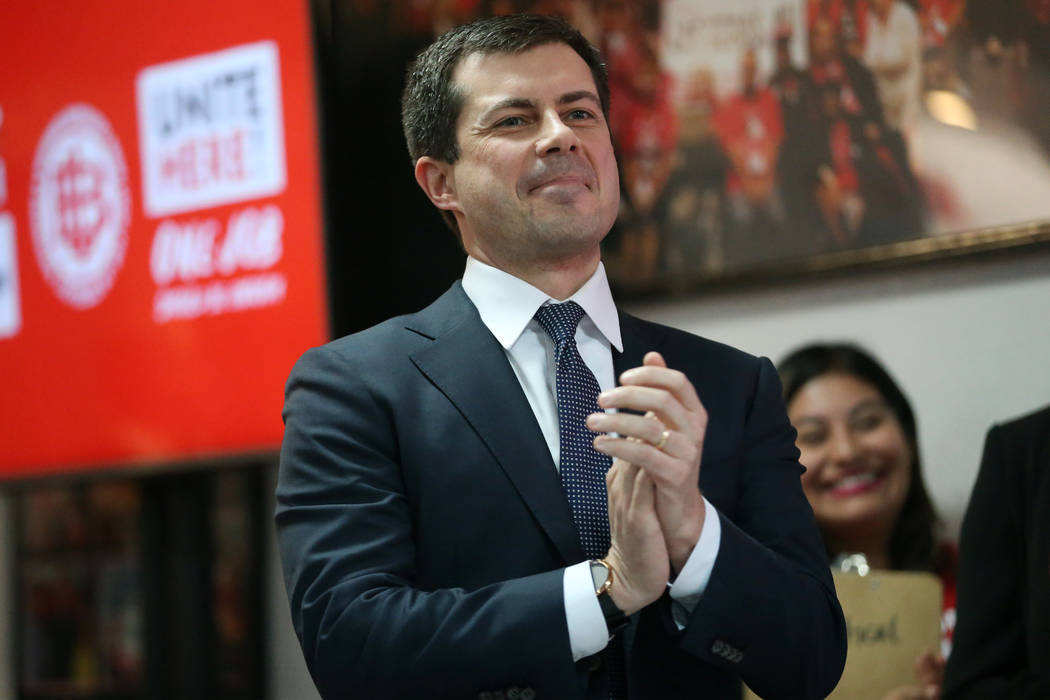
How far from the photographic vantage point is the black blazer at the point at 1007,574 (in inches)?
74.5

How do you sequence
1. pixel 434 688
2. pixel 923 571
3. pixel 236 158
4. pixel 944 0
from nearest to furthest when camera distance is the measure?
pixel 434 688 < pixel 923 571 < pixel 944 0 < pixel 236 158

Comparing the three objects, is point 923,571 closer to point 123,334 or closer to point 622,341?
point 622,341

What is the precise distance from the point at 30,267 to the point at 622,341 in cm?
265

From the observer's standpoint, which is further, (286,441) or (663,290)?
(663,290)

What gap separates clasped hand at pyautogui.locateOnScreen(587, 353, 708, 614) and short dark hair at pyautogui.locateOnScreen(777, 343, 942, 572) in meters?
1.15

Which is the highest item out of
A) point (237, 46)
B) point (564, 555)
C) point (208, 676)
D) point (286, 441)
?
point (237, 46)

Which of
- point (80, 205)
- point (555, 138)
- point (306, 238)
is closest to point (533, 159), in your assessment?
point (555, 138)

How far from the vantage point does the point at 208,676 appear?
3504 millimetres

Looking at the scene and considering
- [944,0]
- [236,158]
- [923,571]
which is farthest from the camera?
[236,158]

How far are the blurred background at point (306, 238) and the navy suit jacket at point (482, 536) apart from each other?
1.19 metres

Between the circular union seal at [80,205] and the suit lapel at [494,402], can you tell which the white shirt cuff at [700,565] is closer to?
the suit lapel at [494,402]

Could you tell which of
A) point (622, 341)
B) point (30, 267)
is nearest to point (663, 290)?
point (622, 341)

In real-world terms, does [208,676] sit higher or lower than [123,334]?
lower

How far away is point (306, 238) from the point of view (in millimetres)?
3182
